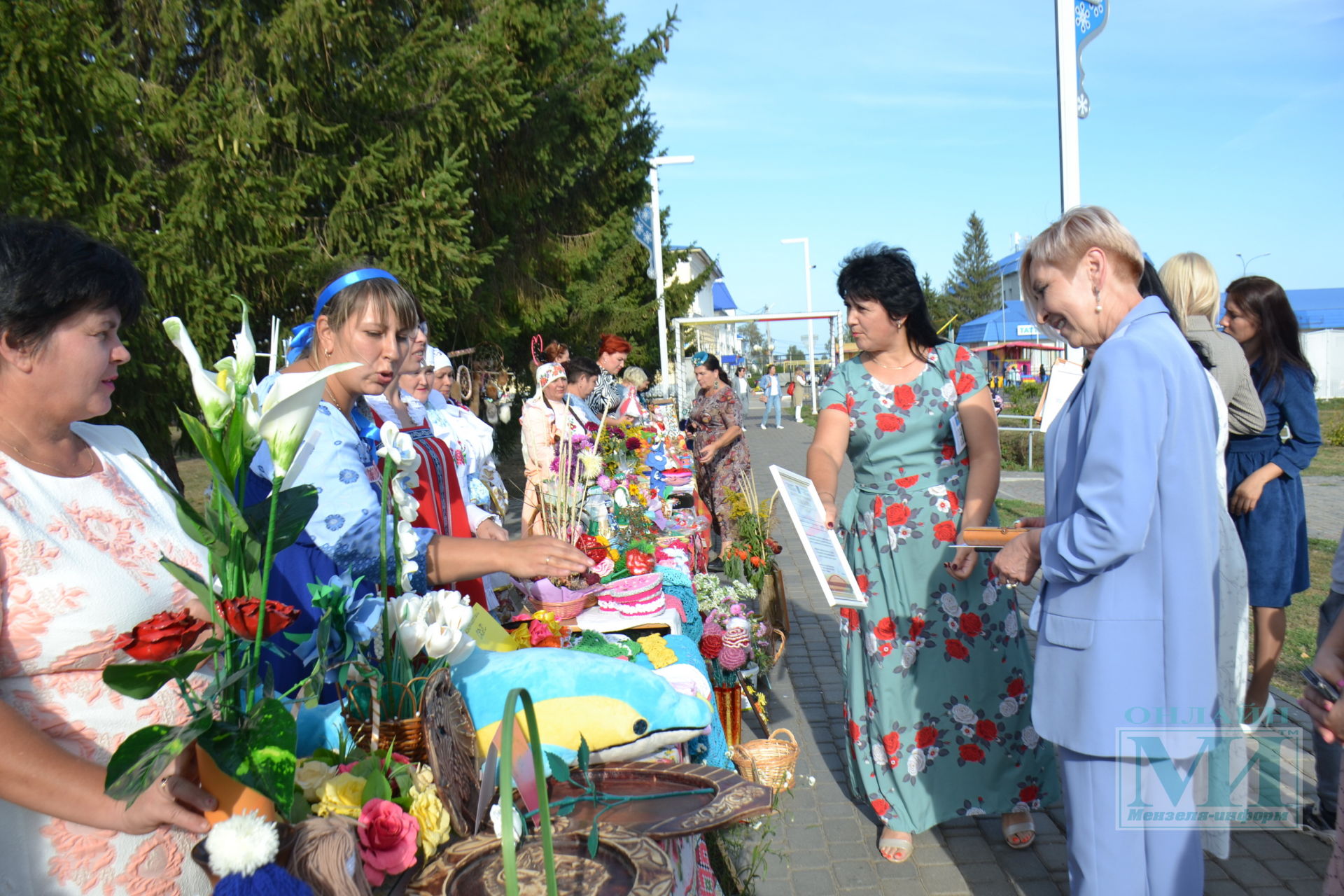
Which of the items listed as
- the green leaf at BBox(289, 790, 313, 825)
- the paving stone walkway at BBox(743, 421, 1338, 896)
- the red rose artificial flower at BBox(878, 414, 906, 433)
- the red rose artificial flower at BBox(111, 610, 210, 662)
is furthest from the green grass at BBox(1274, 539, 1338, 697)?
the red rose artificial flower at BBox(111, 610, 210, 662)

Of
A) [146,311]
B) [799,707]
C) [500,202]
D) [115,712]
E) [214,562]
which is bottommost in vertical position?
[799,707]

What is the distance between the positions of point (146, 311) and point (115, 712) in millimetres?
5296

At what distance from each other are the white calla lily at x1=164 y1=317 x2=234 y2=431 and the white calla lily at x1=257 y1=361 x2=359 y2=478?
1.8 inches

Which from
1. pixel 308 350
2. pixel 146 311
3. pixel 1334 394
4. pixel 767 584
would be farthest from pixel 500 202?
pixel 1334 394

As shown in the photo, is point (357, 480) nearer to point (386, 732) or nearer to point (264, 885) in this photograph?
point (386, 732)

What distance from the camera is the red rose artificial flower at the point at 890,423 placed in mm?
3049

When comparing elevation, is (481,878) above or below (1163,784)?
above

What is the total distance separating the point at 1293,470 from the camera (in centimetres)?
361

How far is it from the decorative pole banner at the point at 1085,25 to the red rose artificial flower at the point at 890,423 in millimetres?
2473

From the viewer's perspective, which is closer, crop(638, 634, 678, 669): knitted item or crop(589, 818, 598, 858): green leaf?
crop(589, 818, 598, 858): green leaf

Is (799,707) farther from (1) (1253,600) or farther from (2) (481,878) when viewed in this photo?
(2) (481,878)

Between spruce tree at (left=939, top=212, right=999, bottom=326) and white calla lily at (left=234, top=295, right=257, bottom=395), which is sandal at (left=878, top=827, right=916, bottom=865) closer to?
white calla lily at (left=234, top=295, right=257, bottom=395)

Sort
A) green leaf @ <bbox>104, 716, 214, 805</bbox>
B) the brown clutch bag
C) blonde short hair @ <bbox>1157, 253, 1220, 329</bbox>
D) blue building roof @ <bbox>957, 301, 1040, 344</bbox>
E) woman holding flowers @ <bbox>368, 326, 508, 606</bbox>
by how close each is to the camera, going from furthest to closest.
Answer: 1. blue building roof @ <bbox>957, 301, 1040, 344</bbox>
2. blonde short hair @ <bbox>1157, 253, 1220, 329</bbox>
3. woman holding flowers @ <bbox>368, 326, 508, 606</bbox>
4. the brown clutch bag
5. green leaf @ <bbox>104, 716, 214, 805</bbox>

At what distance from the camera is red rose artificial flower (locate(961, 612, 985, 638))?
9.95 ft
